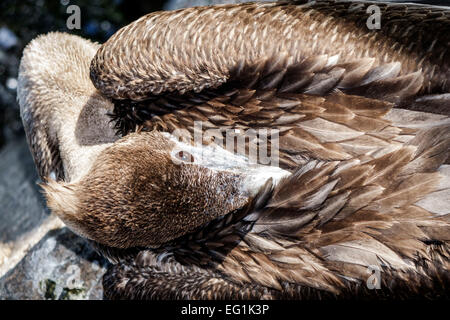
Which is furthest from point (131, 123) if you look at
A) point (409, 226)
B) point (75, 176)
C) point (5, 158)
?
point (5, 158)

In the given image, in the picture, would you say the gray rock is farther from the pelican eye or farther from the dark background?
the dark background

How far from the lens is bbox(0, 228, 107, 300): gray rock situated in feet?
10.9

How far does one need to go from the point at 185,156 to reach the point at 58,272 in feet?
5.13

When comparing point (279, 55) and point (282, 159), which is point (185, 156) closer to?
point (282, 159)

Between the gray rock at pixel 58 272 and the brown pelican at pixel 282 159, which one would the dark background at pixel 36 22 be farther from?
the brown pelican at pixel 282 159

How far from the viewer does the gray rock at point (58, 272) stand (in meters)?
3.31

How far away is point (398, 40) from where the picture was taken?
2117 mm

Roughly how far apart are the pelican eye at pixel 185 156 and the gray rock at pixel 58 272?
1357mm

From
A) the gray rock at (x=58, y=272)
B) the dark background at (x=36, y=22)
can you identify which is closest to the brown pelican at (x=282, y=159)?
the gray rock at (x=58, y=272)

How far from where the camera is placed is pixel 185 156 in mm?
2340

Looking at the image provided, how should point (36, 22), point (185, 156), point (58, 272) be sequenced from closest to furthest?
point (185, 156) → point (58, 272) → point (36, 22)

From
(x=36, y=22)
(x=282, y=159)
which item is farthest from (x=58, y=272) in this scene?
(x=36, y=22)

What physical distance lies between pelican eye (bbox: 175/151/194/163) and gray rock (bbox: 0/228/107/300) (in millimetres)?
1357

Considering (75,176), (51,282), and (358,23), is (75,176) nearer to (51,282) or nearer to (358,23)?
(51,282)
